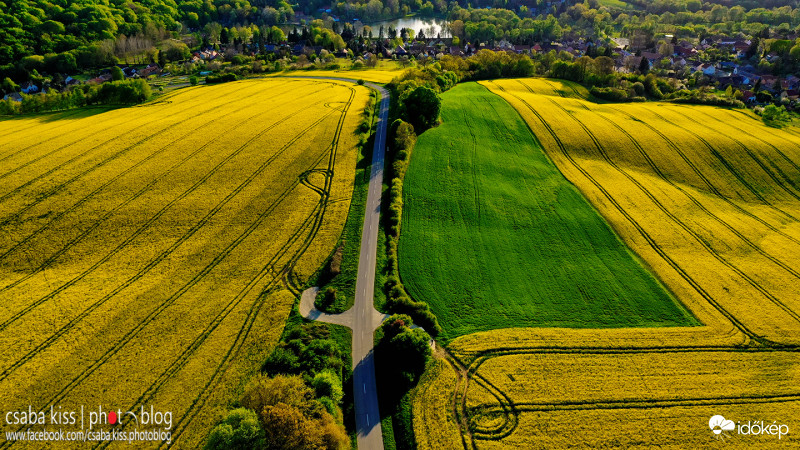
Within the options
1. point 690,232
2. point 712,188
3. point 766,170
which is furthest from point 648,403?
point 766,170

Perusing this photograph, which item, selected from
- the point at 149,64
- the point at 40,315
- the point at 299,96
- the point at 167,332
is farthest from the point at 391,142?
the point at 149,64

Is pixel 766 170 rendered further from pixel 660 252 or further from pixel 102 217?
pixel 102 217

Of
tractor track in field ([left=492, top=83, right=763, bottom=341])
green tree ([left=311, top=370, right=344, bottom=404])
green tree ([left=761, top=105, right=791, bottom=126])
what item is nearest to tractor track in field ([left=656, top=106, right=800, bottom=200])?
green tree ([left=761, top=105, right=791, bottom=126])

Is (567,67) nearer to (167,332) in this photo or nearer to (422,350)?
(422,350)

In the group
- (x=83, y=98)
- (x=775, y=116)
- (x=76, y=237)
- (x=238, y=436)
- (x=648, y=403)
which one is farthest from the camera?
(x=83, y=98)

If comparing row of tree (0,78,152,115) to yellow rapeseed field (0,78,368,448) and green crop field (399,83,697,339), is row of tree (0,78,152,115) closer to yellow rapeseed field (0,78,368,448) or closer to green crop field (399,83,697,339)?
yellow rapeseed field (0,78,368,448)

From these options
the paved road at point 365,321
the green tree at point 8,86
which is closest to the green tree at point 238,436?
the paved road at point 365,321
